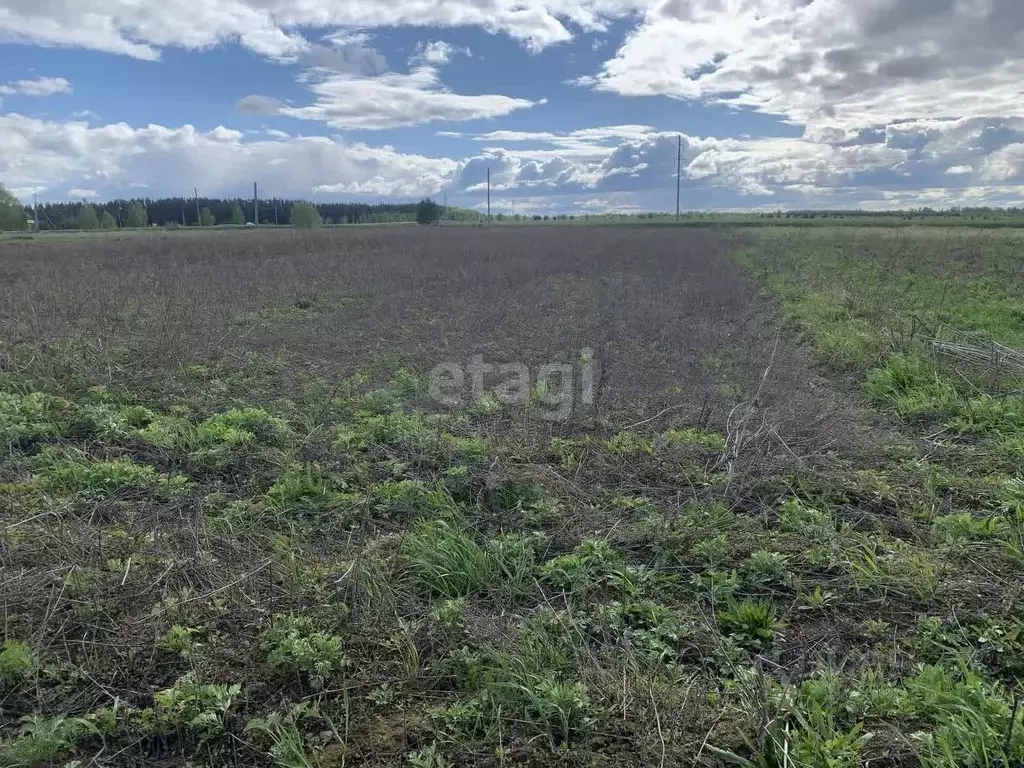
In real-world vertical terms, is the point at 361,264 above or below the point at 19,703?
above

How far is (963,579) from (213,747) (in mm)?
3413

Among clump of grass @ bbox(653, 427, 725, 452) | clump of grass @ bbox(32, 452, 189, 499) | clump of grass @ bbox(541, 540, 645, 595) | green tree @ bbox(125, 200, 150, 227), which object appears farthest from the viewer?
green tree @ bbox(125, 200, 150, 227)

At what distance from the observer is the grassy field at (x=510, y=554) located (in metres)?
2.52

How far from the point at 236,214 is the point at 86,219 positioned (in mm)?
16616

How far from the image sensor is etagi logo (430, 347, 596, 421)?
6.46 m

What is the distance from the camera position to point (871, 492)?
4.44 m

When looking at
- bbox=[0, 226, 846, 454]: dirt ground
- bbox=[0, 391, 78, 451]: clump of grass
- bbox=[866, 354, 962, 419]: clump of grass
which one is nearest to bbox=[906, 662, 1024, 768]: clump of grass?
bbox=[0, 226, 846, 454]: dirt ground

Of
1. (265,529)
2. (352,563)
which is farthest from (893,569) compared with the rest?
(265,529)

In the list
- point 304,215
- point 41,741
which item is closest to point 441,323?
point 41,741

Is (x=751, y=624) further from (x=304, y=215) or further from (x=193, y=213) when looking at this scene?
(x=193, y=213)

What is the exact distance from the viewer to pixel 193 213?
8975 cm

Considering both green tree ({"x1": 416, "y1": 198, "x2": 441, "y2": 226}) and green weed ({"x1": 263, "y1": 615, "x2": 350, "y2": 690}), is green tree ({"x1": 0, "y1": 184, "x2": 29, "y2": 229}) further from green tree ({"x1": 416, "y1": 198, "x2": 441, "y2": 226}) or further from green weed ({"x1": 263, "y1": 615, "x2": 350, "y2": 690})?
green weed ({"x1": 263, "y1": 615, "x2": 350, "y2": 690})

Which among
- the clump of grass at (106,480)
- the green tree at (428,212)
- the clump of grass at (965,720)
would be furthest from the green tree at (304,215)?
the clump of grass at (965,720)

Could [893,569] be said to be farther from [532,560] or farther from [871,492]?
[532,560]
